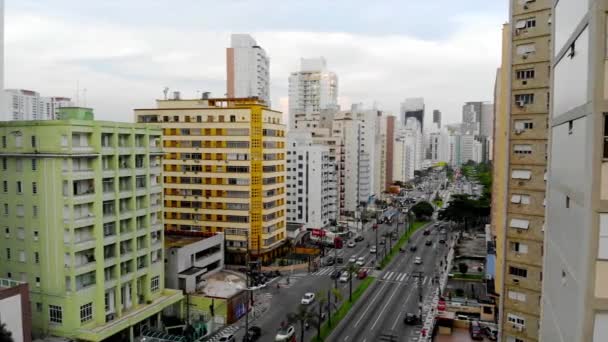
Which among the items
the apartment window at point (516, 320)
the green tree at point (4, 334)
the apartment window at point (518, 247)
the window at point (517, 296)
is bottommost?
the green tree at point (4, 334)

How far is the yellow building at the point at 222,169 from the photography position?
6556 centimetres

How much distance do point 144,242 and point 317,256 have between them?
36.1 metres

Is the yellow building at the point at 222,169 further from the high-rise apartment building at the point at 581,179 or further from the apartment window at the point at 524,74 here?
the high-rise apartment building at the point at 581,179

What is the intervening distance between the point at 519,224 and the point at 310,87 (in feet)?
473

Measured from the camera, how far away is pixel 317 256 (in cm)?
7425

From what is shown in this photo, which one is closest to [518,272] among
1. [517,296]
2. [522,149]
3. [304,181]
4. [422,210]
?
[517,296]

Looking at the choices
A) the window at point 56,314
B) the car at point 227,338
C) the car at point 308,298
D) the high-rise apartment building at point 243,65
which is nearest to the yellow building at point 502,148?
the car at point 308,298

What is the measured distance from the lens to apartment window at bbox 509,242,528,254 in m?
26.9

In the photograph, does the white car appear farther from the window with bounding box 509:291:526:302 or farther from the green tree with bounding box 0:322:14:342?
the green tree with bounding box 0:322:14:342

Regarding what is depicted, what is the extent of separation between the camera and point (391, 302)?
170ft

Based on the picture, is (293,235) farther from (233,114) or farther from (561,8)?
(561,8)

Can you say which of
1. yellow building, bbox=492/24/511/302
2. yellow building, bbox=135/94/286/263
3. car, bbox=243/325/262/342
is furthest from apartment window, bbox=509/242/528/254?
yellow building, bbox=135/94/286/263

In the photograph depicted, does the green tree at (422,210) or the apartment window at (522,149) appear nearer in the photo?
the apartment window at (522,149)

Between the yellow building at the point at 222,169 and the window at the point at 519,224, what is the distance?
42147 mm
